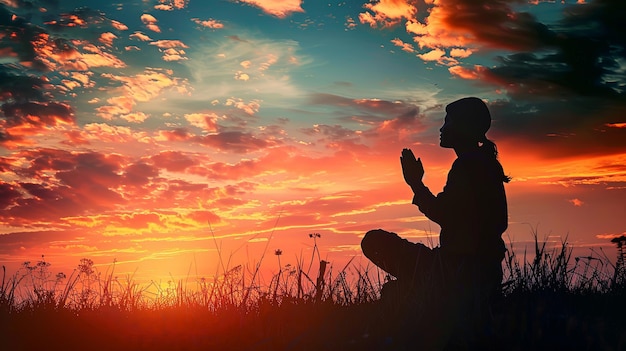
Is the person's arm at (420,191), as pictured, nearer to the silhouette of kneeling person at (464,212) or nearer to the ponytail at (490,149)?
the silhouette of kneeling person at (464,212)

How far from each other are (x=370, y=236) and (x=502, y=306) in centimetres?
239

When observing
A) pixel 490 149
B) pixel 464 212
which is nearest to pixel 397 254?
pixel 464 212

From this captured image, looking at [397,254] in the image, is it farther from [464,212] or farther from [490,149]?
[490,149]

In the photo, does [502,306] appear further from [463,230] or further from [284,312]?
[284,312]

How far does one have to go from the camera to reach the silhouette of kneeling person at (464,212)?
9.06m

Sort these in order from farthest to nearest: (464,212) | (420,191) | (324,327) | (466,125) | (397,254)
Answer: (397,254) → (466,125) → (420,191) → (464,212) → (324,327)

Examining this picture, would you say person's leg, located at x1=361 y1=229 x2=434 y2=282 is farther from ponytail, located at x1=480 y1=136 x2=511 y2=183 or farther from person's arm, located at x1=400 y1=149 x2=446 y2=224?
ponytail, located at x1=480 y1=136 x2=511 y2=183

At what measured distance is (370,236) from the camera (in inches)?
397

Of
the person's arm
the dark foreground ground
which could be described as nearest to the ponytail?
the person's arm

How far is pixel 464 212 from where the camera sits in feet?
29.9

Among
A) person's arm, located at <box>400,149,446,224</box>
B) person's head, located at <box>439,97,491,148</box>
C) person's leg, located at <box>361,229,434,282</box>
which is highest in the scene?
person's head, located at <box>439,97,491,148</box>

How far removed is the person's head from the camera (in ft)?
31.2

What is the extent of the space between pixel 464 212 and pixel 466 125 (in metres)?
1.35

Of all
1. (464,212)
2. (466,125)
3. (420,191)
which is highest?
(466,125)
